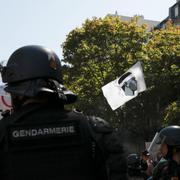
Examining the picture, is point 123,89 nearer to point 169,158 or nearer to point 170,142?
point 170,142

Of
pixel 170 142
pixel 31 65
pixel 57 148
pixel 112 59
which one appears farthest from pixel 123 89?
pixel 112 59

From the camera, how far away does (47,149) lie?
8.59 feet

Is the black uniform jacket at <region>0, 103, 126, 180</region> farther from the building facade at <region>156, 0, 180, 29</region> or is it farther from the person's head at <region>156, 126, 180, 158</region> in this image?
the building facade at <region>156, 0, 180, 29</region>

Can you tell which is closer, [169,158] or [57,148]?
[57,148]

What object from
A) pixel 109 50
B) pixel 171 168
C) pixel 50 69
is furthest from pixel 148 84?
pixel 50 69

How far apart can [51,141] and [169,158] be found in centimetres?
316

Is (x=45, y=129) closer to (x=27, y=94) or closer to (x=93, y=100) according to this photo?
(x=27, y=94)

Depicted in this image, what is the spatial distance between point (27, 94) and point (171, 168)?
122 inches

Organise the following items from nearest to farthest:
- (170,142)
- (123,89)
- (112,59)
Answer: (170,142) → (123,89) → (112,59)

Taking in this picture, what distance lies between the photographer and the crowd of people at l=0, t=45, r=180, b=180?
260 cm

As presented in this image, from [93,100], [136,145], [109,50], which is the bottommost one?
[136,145]

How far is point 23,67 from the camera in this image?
8.98ft

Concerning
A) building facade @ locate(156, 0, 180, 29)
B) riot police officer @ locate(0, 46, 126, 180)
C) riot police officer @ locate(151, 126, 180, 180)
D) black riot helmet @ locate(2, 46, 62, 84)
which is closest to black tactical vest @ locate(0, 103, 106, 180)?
riot police officer @ locate(0, 46, 126, 180)

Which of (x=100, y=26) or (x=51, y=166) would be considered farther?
(x=100, y=26)
